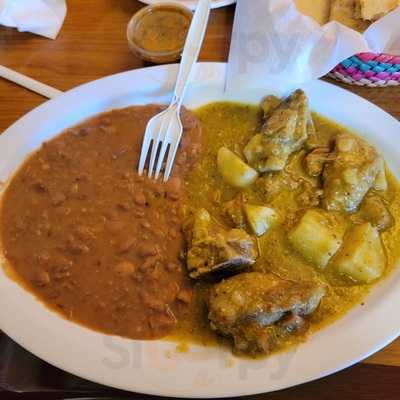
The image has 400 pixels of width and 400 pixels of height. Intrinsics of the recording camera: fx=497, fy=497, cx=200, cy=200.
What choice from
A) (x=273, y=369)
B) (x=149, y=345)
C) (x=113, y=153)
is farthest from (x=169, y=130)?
(x=273, y=369)

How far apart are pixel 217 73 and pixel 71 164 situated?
95 cm

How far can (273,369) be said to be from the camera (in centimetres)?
199

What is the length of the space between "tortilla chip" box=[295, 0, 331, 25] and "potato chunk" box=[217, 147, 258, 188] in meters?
1.05

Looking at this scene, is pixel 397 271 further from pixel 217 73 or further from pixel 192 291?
pixel 217 73

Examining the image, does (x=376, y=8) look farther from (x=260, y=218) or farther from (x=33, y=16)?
(x=33, y=16)

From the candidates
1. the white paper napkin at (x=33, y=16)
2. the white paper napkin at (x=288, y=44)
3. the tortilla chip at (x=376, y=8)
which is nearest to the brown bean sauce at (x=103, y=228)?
the white paper napkin at (x=288, y=44)

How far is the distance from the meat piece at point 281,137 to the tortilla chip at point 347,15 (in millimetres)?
605

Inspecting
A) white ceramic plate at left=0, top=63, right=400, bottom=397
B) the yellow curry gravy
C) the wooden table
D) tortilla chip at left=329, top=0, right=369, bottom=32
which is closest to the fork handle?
the yellow curry gravy

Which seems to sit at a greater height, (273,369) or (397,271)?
(397,271)

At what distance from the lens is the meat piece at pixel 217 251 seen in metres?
2.15

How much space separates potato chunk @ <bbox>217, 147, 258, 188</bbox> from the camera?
97.6 inches

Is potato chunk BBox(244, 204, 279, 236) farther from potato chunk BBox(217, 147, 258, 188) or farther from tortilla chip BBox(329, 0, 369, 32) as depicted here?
tortilla chip BBox(329, 0, 369, 32)

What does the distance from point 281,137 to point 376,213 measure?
579 millimetres

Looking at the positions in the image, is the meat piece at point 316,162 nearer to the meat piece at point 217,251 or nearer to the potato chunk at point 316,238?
the potato chunk at point 316,238
